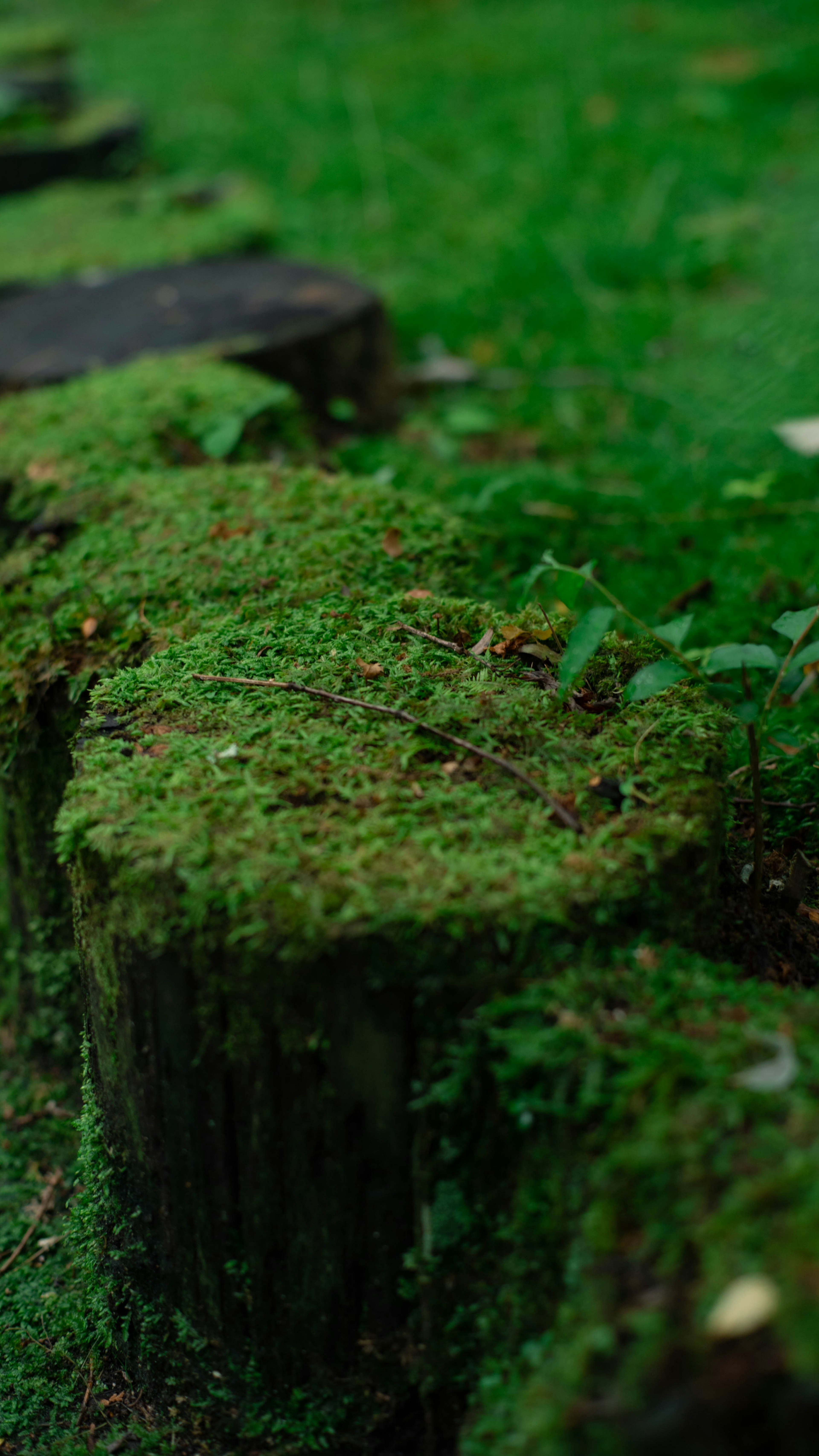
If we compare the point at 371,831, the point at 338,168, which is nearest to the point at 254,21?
the point at 338,168

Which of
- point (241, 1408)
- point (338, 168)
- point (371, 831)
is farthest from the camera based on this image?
point (338, 168)

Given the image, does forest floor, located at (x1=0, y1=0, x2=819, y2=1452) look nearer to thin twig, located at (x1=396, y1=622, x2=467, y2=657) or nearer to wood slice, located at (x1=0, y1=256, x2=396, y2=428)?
wood slice, located at (x1=0, y1=256, x2=396, y2=428)

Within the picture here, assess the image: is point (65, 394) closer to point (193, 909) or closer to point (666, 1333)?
point (193, 909)

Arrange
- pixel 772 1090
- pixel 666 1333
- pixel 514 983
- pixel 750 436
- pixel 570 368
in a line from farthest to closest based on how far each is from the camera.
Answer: pixel 570 368
pixel 750 436
pixel 514 983
pixel 772 1090
pixel 666 1333

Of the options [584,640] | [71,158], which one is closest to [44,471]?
[584,640]

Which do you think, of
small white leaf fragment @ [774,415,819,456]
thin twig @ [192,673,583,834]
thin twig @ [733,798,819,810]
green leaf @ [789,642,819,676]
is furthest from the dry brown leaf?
small white leaf fragment @ [774,415,819,456]

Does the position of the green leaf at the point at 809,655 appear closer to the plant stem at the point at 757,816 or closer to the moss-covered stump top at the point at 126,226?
the plant stem at the point at 757,816
